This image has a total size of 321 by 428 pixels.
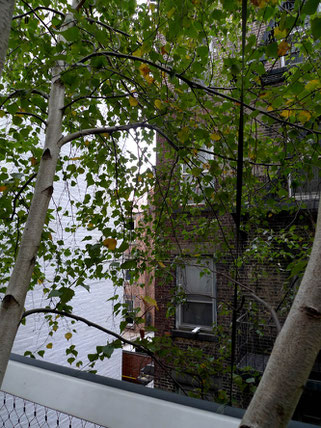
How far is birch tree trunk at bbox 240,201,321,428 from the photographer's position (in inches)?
19.5

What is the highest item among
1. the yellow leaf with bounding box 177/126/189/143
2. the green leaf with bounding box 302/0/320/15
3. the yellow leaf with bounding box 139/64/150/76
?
the yellow leaf with bounding box 139/64/150/76

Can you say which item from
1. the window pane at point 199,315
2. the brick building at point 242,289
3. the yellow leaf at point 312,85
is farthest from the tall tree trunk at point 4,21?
the window pane at point 199,315

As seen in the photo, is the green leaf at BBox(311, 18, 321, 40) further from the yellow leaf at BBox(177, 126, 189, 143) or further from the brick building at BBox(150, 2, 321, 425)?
the brick building at BBox(150, 2, 321, 425)

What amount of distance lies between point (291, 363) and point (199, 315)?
20.7 feet

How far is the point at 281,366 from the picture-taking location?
517mm

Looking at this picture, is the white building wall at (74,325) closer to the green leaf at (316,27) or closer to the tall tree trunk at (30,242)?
the tall tree trunk at (30,242)

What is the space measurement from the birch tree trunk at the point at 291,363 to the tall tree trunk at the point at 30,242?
3.09ft

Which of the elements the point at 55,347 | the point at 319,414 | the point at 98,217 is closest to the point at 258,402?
the point at 98,217

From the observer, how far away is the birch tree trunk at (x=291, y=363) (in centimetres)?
50

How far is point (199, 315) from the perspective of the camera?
254 inches

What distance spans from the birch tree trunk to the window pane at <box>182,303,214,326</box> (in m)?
6.07

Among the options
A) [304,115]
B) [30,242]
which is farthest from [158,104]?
[30,242]

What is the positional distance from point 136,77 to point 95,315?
6.01 metres

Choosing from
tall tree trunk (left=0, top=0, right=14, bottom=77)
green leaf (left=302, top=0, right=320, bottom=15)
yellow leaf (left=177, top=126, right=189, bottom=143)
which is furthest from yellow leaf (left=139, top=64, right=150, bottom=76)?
tall tree trunk (left=0, top=0, right=14, bottom=77)
